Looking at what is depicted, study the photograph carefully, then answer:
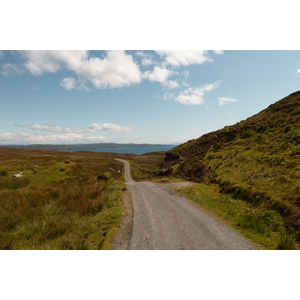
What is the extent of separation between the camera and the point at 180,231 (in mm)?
10141

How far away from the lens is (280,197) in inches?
510

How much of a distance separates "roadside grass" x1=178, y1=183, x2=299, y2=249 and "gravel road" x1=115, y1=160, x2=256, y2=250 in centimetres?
93

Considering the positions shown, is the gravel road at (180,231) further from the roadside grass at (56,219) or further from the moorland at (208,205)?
the roadside grass at (56,219)

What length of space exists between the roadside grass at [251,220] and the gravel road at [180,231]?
36.8 inches

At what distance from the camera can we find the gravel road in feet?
27.7

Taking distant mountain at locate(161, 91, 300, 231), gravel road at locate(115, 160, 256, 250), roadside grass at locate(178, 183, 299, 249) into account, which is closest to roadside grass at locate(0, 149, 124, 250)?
gravel road at locate(115, 160, 256, 250)

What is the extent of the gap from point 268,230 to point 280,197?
14.9 feet

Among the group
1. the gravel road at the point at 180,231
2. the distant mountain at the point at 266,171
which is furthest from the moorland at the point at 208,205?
the gravel road at the point at 180,231

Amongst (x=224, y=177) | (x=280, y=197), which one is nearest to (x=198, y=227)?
(x=280, y=197)

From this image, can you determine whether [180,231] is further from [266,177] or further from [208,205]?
[266,177]

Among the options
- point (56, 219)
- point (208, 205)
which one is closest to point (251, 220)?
point (208, 205)

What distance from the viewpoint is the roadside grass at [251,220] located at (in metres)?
8.54

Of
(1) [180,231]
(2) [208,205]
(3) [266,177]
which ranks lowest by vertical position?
(2) [208,205]

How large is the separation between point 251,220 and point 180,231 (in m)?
5.19
